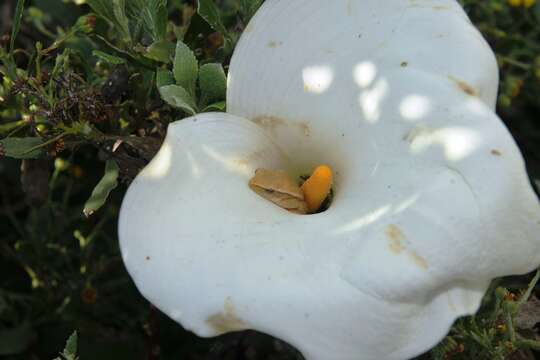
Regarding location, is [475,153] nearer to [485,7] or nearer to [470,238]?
[470,238]

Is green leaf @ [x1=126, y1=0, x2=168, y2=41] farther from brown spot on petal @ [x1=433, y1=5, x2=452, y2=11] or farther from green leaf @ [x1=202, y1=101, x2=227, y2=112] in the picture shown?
brown spot on petal @ [x1=433, y1=5, x2=452, y2=11]

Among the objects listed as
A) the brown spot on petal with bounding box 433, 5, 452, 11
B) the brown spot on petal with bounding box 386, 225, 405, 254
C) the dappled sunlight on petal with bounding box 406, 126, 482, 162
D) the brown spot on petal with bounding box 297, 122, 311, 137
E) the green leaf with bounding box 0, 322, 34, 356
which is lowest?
the green leaf with bounding box 0, 322, 34, 356

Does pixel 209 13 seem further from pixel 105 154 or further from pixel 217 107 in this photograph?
pixel 105 154

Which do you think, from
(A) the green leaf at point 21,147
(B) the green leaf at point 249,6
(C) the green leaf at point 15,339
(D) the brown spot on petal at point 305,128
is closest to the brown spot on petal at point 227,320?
(D) the brown spot on petal at point 305,128

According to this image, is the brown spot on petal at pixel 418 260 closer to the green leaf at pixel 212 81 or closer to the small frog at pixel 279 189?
the small frog at pixel 279 189

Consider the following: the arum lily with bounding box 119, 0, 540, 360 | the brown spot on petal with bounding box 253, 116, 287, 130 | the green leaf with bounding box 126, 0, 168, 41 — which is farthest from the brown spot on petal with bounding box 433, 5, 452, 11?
the green leaf with bounding box 126, 0, 168, 41

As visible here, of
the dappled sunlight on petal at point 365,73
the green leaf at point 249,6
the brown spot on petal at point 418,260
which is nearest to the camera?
the brown spot on petal at point 418,260
